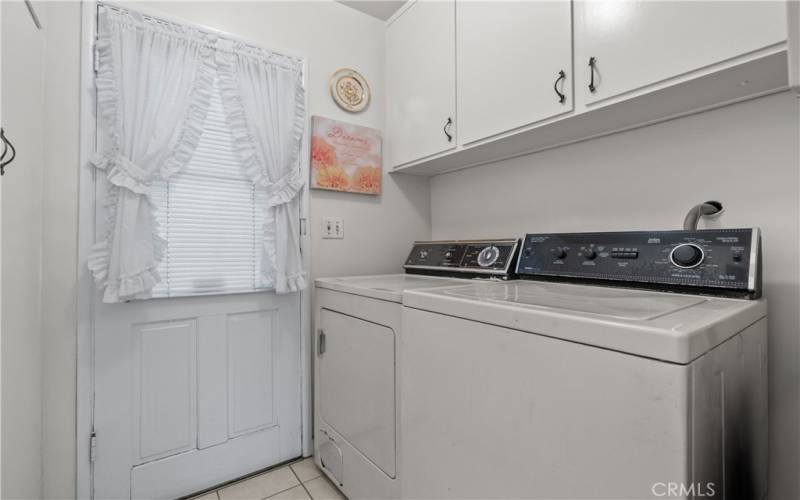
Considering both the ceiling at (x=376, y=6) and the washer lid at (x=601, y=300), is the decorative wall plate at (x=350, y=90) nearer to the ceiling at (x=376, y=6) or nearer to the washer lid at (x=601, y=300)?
the ceiling at (x=376, y=6)

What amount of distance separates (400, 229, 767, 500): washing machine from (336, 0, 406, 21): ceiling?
1.82 metres

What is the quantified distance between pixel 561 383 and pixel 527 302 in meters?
0.23

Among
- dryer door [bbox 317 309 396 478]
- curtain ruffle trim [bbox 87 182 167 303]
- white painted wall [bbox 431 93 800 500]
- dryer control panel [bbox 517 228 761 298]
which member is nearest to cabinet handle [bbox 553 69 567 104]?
white painted wall [bbox 431 93 800 500]

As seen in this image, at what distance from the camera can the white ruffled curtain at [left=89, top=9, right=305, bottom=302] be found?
4.84 ft

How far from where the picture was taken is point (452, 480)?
1016 mm

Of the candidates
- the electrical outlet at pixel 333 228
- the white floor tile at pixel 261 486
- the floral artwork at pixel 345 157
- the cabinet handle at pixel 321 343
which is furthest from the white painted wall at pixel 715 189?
the white floor tile at pixel 261 486

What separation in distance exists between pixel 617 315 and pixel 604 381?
140 mm

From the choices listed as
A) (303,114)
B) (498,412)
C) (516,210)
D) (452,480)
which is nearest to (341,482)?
(452,480)

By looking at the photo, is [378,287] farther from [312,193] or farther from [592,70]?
[592,70]

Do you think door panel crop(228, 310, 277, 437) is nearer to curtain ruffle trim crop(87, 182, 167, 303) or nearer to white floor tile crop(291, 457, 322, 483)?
white floor tile crop(291, 457, 322, 483)

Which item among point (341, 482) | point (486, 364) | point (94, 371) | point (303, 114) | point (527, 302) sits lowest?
point (341, 482)

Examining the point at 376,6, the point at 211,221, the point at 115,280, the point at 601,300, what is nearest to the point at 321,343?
the point at 211,221

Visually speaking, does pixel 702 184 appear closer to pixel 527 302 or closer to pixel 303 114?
pixel 527 302

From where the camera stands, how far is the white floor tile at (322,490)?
1673 mm
